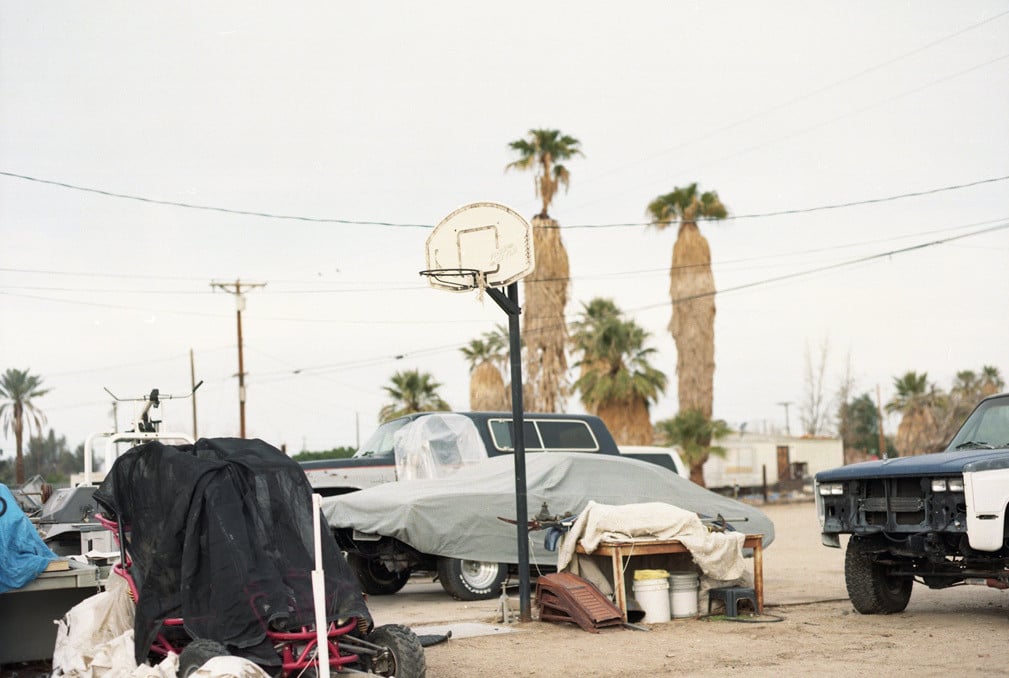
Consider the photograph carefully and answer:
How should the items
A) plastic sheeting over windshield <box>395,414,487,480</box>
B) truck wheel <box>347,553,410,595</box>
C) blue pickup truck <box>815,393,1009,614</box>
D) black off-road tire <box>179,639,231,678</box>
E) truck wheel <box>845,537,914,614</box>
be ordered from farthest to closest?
plastic sheeting over windshield <box>395,414,487,480</box>, truck wheel <box>347,553,410,595</box>, truck wheel <box>845,537,914,614</box>, blue pickup truck <box>815,393,1009,614</box>, black off-road tire <box>179,639,231,678</box>

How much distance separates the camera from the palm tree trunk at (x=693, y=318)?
39.3 m

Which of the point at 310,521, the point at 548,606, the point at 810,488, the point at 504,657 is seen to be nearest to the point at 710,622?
the point at 548,606

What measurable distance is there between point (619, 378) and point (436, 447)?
23.5m

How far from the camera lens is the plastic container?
36.7 ft

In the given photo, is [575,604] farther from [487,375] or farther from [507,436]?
[487,375]

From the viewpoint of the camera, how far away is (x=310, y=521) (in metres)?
7.69

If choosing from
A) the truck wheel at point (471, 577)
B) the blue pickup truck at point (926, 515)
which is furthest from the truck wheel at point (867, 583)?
the truck wheel at point (471, 577)

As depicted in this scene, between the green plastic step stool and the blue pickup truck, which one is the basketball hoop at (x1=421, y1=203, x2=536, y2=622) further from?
Answer: the blue pickup truck

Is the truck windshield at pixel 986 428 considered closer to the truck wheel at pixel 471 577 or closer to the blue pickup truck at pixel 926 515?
the blue pickup truck at pixel 926 515

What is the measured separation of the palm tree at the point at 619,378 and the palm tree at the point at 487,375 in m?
3.98

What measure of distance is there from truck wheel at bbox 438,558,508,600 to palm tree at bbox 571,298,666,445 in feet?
83.8

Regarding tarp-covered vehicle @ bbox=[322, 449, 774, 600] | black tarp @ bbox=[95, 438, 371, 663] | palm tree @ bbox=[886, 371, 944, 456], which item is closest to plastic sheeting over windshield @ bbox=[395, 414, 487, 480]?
tarp-covered vehicle @ bbox=[322, 449, 774, 600]

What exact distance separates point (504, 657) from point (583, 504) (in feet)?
15.1

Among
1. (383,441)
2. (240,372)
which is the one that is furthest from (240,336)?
(383,441)
